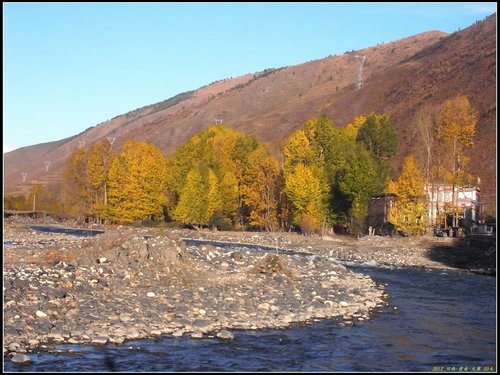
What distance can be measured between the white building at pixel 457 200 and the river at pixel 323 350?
36.2 metres

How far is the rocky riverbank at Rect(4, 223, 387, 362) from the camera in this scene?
15.5 meters

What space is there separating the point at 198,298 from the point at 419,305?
28.0ft

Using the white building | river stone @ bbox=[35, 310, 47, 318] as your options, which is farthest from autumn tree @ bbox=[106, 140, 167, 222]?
river stone @ bbox=[35, 310, 47, 318]

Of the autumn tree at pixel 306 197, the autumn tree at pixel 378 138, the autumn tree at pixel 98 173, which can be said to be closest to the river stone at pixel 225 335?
the autumn tree at pixel 306 197

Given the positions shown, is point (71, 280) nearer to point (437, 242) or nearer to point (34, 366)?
point (34, 366)

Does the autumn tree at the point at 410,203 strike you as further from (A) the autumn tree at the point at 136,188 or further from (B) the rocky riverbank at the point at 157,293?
(A) the autumn tree at the point at 136,188

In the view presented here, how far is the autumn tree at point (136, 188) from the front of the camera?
74500 millimetres

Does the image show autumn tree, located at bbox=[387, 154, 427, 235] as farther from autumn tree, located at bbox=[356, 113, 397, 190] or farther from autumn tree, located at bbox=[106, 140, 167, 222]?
autumn tree, located at bbox=[106, 140, 167, 222]

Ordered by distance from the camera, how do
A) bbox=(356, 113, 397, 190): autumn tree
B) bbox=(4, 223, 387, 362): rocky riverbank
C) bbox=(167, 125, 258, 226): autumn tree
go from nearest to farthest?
bbox=(4, 223, 387, 362): rocky riverbank
bbox=(356, 113, 397, 190): autumn tree
bbox=(167, 125, 258, 226): autumn tree

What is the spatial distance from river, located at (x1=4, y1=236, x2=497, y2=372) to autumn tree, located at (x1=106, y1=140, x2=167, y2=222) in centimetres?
5659

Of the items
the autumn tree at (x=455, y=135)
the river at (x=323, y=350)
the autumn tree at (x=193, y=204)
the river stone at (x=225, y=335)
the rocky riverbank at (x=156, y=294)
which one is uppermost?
the autumn tree at (x=455, y=135)

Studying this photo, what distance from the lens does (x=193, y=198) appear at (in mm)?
69438

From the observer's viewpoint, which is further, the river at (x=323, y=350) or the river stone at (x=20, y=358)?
the river at (x=323, y=350)

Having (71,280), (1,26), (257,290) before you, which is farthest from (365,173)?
(1,26)
